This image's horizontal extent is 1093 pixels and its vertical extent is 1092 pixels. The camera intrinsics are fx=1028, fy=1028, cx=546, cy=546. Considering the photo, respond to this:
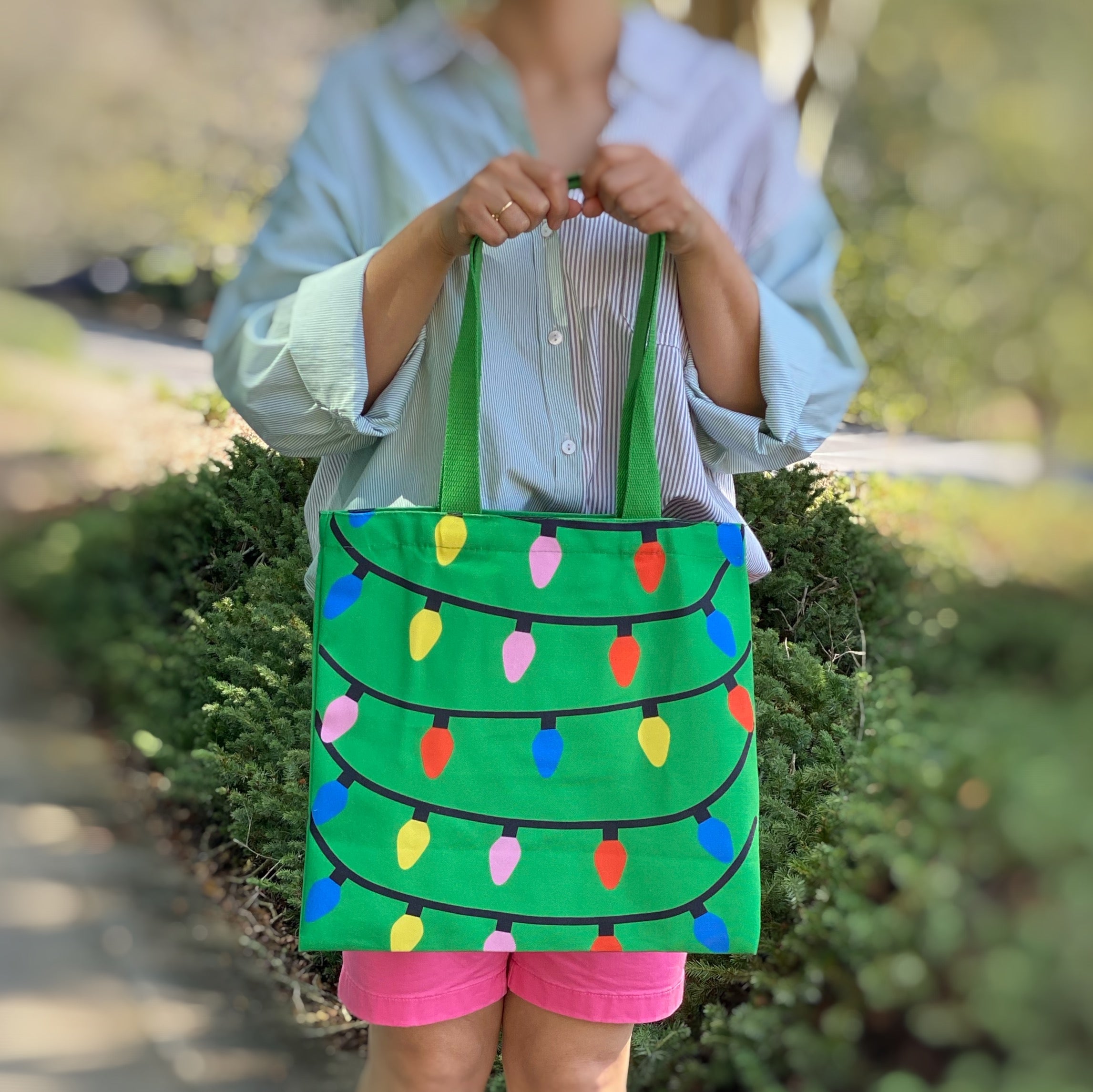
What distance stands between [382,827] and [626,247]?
0.43 meters

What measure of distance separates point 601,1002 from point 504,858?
5.7 inches

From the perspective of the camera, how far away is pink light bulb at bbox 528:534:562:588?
70 cm

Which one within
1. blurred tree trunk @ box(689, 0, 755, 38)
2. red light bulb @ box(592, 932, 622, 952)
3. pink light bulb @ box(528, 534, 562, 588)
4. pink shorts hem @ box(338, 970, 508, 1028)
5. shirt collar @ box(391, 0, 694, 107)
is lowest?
pink shorts hem @ box(338, 970, 508, 1028)

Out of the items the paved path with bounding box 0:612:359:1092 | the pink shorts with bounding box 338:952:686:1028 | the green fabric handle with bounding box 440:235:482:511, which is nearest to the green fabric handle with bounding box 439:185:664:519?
the green fabric handle with bounding box 440:235:482:511

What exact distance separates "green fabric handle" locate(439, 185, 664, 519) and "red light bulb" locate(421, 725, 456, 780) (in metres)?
0.15

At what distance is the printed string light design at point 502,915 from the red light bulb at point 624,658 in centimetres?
14

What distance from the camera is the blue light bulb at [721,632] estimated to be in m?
0.71

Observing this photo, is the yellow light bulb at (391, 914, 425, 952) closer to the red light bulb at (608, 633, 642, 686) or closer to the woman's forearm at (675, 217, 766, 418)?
the red light bulb at (608, 633, 642, 686)

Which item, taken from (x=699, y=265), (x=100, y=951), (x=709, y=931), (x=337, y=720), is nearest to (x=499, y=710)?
(x=337, y=720)

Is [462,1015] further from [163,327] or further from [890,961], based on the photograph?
[163,327]

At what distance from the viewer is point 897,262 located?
0.84 m

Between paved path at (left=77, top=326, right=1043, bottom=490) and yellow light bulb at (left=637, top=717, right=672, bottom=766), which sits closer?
yellow light bulb at (left=637, top=717, right=672, bottom=766)

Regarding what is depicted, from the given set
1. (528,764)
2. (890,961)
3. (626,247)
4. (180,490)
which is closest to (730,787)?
(528,764)

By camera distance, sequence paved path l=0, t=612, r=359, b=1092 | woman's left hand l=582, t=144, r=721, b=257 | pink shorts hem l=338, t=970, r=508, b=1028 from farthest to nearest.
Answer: paved path l=0, t=612, r=359, b=1092 < pink shorts hem l=338, t=970, r=508, b=1028 < woman's left hand l=582, t=144, r=721, b=257
